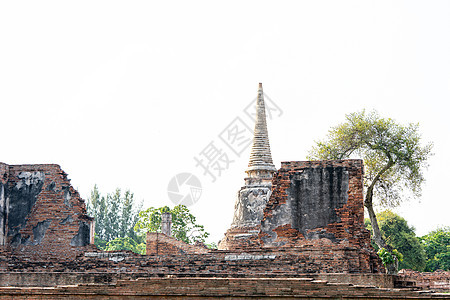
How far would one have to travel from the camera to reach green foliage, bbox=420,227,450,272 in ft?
145

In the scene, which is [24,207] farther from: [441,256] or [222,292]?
[441,256]

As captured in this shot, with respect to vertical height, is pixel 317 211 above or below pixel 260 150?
below

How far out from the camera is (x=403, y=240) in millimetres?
41594

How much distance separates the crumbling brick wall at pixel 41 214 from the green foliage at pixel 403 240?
2522 centimetres

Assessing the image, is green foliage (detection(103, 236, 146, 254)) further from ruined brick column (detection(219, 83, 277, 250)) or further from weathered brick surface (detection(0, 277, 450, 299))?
weathered brick surface (detection(0, 277, 450, 299))

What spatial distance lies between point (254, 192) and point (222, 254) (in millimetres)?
13498

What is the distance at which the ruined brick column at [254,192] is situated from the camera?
28.7m

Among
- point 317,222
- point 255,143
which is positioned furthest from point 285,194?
point 255,143

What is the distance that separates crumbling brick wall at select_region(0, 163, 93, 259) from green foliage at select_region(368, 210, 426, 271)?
25219 millimetres

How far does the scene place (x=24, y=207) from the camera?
19312 mm

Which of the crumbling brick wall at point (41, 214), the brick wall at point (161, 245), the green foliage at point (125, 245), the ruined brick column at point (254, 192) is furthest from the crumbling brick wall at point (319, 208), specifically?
the green foliage at point (125, 245)

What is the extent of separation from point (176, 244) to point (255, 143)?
7.07 m

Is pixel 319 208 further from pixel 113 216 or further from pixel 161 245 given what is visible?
pixel 113 216

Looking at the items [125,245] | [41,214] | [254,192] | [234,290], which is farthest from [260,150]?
[234,290]
